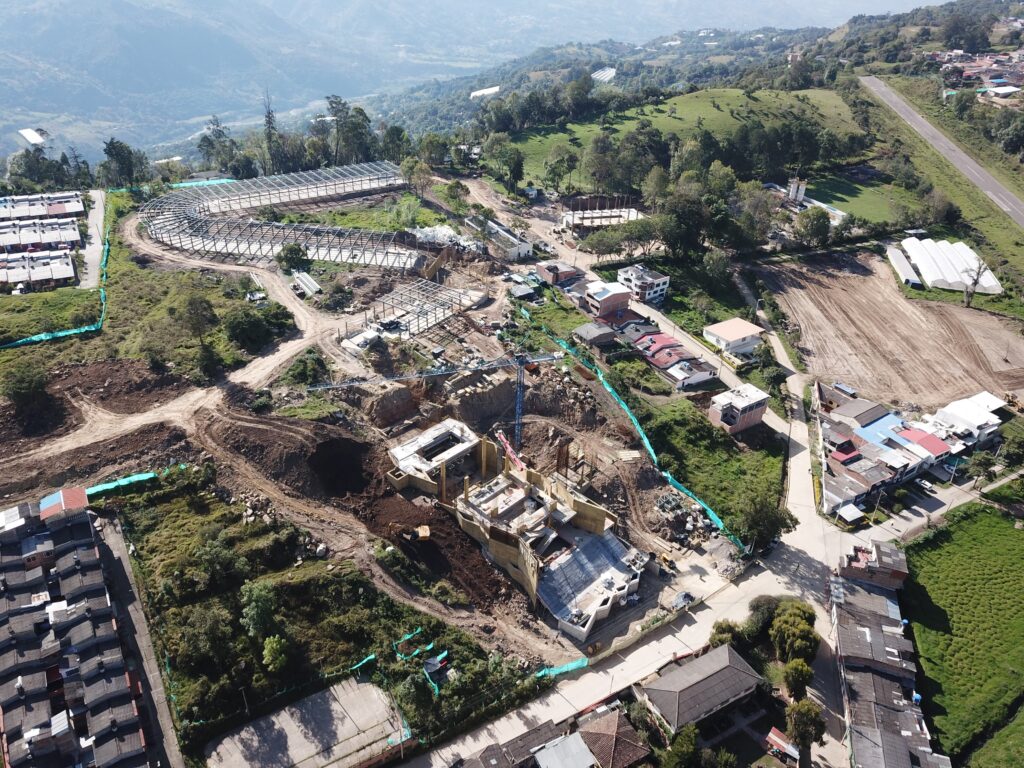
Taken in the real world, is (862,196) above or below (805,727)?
above

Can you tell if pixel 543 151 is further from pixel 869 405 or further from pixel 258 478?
pixel 258 478

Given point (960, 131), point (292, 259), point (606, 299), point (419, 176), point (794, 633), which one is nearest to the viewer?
point (794, 633)

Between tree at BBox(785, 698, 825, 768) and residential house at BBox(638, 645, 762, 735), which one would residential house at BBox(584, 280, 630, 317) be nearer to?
residential house at BBox(638, 645, 762, 735)

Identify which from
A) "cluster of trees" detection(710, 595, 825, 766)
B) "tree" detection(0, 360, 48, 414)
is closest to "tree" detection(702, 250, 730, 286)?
"cluster of trees" detection(710, 595, 825, 766)

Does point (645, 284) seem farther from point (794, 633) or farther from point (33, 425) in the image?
point (33, 425)

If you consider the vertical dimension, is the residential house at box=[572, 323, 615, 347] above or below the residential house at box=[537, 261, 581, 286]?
below

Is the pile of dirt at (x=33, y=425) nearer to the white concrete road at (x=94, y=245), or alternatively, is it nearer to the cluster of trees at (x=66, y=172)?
the white concrete road at (x=94, y=245)

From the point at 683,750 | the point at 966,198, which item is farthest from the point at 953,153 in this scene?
the point at 683,750
